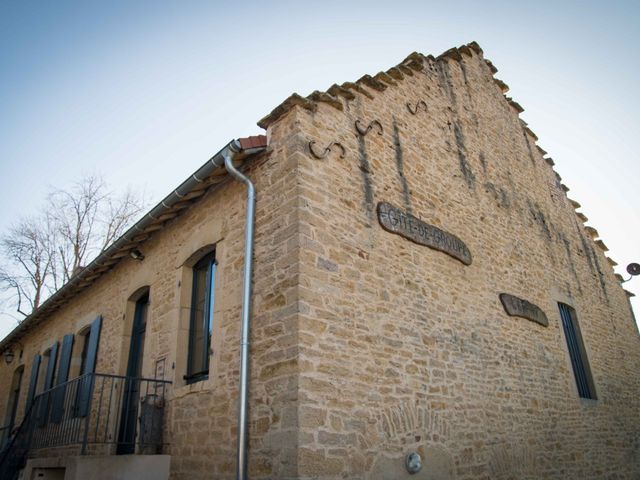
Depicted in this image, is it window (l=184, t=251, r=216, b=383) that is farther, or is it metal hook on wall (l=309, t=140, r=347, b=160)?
window (l=184, t=251, r=216, b=383)

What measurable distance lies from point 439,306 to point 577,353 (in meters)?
4.65

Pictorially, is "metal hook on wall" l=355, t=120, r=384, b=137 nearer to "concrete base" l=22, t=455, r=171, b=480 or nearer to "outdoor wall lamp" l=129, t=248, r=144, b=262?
"outdoor wall lamp" l=129, t=248, r=144, b=262

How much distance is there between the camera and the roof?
17.0 ft

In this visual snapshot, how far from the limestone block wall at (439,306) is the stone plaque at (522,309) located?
0.12 metres

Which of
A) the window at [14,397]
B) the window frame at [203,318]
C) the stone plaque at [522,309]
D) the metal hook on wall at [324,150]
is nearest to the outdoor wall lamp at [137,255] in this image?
the window frame at [203,318]

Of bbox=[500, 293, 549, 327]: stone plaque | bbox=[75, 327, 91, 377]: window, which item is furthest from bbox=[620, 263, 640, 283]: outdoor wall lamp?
bbox=[75, 327, 91, 377]: window

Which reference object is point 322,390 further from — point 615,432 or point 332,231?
point 615,432

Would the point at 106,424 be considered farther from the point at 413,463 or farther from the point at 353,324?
the point at 413,463

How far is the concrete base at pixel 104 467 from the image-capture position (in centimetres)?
443

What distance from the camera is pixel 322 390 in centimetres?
395

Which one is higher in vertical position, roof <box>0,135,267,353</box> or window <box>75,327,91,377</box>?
roof <box>0,135,267,353</box>

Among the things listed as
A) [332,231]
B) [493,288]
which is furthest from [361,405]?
[493,288]

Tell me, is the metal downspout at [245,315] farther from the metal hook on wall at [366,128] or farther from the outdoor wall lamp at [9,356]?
the outdoor wall lamp at [9,356]

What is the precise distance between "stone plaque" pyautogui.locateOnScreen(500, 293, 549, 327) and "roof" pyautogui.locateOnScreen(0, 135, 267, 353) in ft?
14.5
